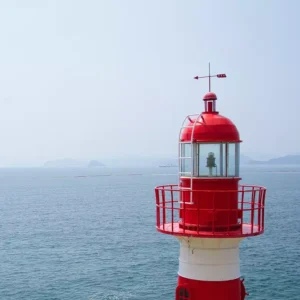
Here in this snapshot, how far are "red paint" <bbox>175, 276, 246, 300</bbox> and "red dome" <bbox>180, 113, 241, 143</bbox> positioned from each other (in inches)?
95.1

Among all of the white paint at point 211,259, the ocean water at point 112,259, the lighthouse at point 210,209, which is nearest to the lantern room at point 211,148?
the lighthouse at point 210,209

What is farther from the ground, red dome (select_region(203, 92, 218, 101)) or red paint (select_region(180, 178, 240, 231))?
red dome (select_region(203, 92, 218, 101))

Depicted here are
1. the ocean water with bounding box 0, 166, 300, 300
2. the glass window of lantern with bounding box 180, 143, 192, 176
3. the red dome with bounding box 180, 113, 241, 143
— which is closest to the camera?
the red dome with bounding box 180, 113, 241, 143

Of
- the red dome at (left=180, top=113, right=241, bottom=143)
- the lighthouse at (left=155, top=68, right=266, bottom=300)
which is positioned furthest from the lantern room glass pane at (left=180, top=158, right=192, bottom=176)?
the red dome at (left=180, top=113, right=241, bottom=143)

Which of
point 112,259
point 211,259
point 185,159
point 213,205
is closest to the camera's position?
point 213,205

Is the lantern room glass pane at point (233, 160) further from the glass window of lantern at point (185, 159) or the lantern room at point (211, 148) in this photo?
the glass window of lantern at point (185, 159)

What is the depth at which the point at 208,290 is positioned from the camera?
8.38 meters

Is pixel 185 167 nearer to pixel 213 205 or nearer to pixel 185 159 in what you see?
pixel 185 159

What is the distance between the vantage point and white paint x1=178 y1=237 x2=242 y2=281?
8406mm

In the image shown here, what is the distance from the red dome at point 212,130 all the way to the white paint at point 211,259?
1693 mm

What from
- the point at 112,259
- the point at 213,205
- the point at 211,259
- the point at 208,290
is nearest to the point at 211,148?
the point at 213,205

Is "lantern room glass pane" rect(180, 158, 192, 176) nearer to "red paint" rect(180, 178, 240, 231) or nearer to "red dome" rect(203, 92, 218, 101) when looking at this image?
"red paint" rect(180, 178, 240, 231)

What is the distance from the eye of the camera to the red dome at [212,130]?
8.34 meters

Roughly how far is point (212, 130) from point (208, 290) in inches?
106
